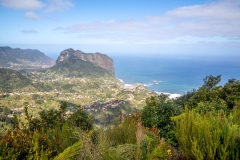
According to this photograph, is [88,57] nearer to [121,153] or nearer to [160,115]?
[160,115]

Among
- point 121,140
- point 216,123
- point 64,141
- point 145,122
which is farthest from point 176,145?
point 64,141

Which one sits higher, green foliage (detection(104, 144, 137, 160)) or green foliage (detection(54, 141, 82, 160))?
green foliage (detection(54, 141, 82, 160))

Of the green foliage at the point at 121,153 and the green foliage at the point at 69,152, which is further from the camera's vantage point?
the green foliage at the point at 121,153

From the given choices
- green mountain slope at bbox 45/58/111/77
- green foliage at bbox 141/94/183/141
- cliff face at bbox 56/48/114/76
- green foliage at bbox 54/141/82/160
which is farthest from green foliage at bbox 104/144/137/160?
cliff face at bbox 56/48/114/76

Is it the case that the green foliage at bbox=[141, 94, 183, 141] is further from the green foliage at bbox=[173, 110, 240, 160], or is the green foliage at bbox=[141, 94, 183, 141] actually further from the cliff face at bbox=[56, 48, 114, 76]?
the cliff face at bbox=[56, 48, 114, 76]

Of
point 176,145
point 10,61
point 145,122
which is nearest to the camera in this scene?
point 176,145

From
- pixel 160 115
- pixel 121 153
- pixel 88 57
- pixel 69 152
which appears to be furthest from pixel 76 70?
pixel 69 152

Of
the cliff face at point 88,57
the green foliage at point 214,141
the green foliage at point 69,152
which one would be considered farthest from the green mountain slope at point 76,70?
the green foliage at point 69,152

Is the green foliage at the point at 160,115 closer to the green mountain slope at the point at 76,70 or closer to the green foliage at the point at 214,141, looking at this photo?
the green foliage at the point at 214,141

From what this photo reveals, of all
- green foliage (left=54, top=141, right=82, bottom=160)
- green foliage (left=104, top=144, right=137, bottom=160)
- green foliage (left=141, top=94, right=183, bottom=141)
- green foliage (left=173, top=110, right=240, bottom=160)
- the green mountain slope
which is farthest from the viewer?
the green mountain slope

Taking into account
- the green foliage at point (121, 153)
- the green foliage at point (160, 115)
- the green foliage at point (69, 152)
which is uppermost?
the green foliage at point (69, 152)

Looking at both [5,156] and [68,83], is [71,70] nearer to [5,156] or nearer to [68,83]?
[68,83]
